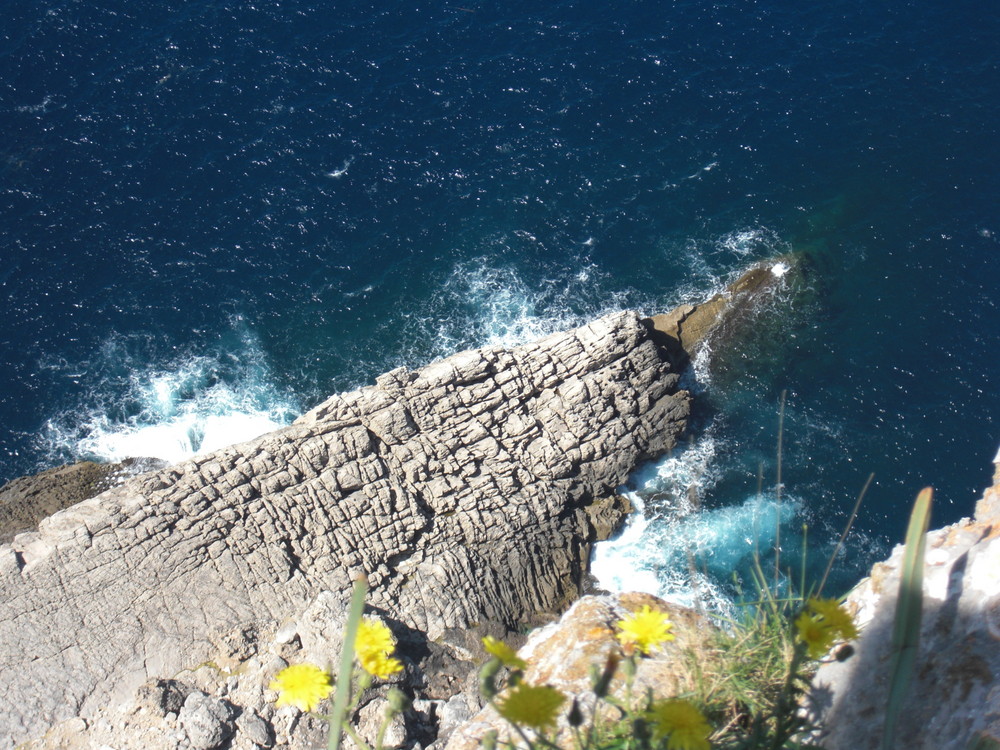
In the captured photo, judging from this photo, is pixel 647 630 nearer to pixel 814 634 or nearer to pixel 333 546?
pixel 814 634

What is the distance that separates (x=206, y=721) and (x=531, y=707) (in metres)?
20.1

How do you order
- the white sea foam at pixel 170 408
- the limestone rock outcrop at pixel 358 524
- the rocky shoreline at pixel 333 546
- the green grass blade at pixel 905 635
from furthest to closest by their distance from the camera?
the white sea foam at pixel 170 408 < the limestone rock outcrop at pixel 358 524 < the rocky shoreline at pixel 333 546 < the green grass blade at pixel 905 635

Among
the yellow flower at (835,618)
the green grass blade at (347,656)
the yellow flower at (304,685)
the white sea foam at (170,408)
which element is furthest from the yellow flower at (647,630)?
the white sea foam at (170,408)

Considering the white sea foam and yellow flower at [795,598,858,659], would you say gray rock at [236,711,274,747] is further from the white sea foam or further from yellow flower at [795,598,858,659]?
yellow flower at [795,598,858,659]

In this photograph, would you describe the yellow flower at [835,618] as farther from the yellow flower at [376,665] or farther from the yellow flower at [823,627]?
the yellow flower at [376,665]

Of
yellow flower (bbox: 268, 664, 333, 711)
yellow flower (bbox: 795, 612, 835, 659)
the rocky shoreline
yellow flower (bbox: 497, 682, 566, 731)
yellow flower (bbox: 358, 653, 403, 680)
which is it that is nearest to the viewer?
yellow flower (bbox: 497, 682, 566, 731)

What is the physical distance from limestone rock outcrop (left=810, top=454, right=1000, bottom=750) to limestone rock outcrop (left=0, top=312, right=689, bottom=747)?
1877 cm

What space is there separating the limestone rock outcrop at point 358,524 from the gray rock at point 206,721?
0.06m

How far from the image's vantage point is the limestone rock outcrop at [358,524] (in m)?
25.9

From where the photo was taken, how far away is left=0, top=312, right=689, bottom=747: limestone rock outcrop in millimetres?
25922

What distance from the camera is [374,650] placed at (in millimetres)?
8039

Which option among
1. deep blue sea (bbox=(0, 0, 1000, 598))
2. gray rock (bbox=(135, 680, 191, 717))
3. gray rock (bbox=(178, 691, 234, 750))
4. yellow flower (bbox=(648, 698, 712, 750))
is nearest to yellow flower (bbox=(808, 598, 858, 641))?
yellow flower (bbox=(648, 698, 712, 750))

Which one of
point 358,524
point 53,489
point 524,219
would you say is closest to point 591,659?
point 358,524

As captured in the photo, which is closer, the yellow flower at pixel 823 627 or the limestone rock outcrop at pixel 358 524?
the yellow flower at pixel 823 627
